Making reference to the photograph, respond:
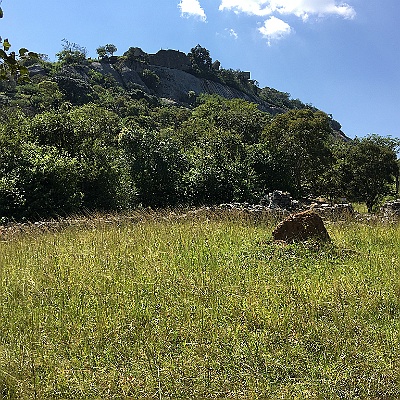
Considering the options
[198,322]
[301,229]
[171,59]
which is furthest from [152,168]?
[171,59]

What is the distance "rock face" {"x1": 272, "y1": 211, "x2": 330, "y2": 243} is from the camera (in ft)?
23.9

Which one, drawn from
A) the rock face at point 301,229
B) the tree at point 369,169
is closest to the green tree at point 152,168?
the rock face at point 301,229

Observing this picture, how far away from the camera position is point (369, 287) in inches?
189

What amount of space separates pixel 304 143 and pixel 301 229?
12.9 metres

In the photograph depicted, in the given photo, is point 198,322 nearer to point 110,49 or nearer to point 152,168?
point 152,168

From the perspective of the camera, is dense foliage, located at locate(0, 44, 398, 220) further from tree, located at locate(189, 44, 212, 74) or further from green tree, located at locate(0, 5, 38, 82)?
tree, located at locate(189, 44, 212, 74)

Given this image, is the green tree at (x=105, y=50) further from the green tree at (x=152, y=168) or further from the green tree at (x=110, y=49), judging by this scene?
the green tree at (x=152, y=168)

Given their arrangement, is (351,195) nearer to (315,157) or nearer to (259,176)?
(315,157)

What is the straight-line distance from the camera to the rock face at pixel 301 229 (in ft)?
23.9

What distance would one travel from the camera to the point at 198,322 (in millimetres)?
3814

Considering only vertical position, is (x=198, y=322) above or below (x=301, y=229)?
below

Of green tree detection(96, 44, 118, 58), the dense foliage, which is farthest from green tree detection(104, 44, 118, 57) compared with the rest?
the dense foliage

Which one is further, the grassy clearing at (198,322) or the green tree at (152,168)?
the green tree at (152,168)

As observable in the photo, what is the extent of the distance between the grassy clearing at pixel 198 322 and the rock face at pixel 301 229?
1.62 feet
